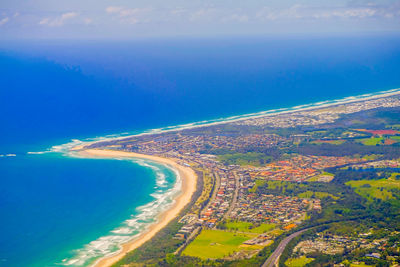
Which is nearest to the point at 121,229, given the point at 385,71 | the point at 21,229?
the point at 21,229

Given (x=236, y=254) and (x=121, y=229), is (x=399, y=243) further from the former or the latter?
(x=121, y=229)

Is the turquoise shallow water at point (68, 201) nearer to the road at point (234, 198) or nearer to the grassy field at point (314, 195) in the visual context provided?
the road at point (234, 198)

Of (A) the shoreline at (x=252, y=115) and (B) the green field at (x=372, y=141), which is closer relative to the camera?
(B) the green field at (x=372, y=141)

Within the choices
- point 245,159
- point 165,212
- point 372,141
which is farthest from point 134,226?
point 372,141

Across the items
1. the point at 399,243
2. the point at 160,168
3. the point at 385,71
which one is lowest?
the point at 399,243

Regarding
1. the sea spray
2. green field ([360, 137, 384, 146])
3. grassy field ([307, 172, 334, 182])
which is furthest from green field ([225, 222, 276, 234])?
green field ([360, 137, 384, 146])

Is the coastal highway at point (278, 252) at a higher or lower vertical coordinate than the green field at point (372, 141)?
lower

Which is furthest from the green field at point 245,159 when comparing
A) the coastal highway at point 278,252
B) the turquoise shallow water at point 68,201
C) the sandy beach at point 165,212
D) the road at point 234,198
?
the coastal highway at point 278,252
